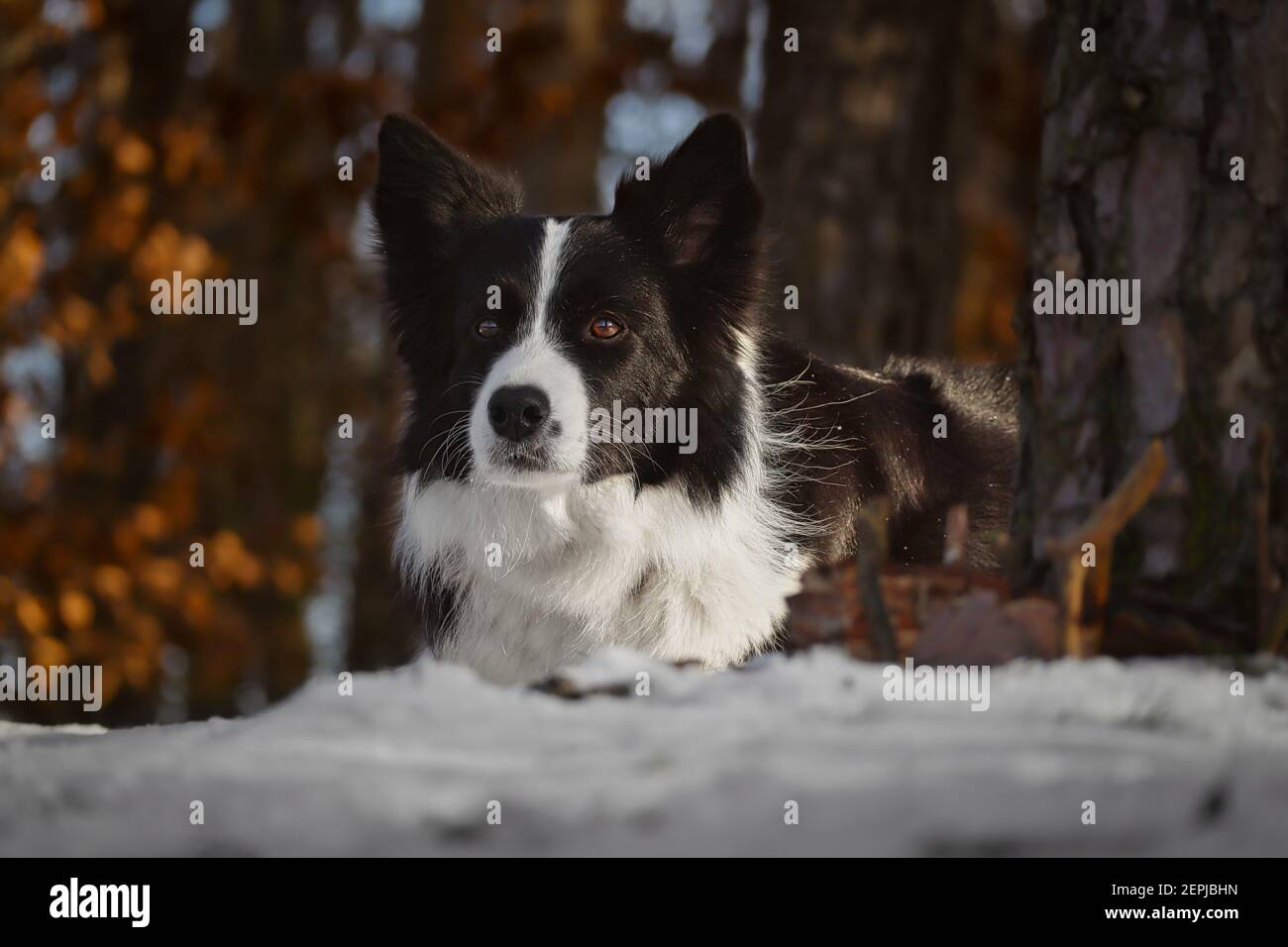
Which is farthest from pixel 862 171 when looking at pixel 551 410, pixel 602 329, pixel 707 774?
pixel 707 774

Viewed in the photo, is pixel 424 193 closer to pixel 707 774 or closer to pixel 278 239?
pixel 707 774

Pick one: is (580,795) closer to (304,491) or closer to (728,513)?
(728,513)

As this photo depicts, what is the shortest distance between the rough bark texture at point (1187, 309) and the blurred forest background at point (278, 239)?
2.31 metres

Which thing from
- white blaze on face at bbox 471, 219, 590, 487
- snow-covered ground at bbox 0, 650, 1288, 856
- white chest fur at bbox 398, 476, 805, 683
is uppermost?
white blaze on face at bbox 471, 219, 590, 487

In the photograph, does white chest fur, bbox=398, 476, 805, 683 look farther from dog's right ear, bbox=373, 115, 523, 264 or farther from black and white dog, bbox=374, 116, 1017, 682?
dog's right ear, bbox=373, 115, 523, 264

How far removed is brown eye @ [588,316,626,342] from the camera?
14.7 ft

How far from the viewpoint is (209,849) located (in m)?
2.33

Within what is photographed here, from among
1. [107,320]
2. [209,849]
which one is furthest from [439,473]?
[107,320]

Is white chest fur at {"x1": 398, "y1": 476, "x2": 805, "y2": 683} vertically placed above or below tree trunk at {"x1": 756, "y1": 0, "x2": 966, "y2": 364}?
below

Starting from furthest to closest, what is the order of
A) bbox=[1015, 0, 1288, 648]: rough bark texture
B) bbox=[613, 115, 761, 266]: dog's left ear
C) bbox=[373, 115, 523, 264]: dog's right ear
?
bbox=[373, 115, 523, 264]: dog's right ear → bbox=[613, 115, 761, 266]: dog's left ear → bbox=[1015, 0, 1288, 648]: rough bark texture

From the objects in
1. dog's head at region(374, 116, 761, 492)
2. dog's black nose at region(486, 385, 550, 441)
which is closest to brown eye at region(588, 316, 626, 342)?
dog's head at region(374, 116, 761, 492)

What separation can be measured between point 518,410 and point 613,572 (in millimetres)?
753

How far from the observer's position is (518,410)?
13.6 ft

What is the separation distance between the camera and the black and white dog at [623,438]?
4.48 meters
